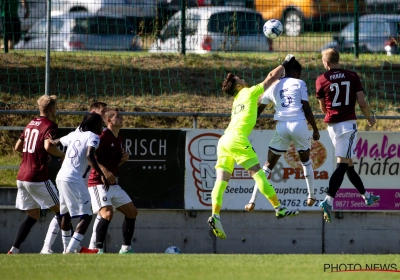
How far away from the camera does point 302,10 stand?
1652 centimetres

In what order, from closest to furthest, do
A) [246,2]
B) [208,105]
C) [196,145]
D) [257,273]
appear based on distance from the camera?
[257,273] → [196,145] → [208,105] → [246,2]

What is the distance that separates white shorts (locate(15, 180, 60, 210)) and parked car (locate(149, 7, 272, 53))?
6.04 metres

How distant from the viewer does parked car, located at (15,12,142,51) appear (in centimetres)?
1589

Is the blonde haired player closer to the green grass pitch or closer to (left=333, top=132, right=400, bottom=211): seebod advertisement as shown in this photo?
the green grass pitch

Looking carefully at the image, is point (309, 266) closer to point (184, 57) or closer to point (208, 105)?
point (208, 105)

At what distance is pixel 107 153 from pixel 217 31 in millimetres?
6039

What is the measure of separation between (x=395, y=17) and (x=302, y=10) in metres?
2.07

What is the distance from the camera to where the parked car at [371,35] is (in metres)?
16.4

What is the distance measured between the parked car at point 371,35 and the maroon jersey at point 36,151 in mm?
7647

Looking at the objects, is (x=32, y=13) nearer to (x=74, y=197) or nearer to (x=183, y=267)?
(x=74, y=197)

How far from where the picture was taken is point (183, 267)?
8.70m

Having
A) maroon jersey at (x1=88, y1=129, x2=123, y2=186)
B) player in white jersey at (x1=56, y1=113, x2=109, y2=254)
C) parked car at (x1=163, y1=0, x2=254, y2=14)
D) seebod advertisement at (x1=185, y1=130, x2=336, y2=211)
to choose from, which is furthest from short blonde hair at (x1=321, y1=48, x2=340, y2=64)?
parked car at (x1=163, y1=0, x2=254, y2=14)

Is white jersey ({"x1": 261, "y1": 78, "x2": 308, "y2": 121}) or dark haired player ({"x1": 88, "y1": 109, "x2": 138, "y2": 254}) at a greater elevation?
white jersey ({"x1": 261, "y1": 78, "x2": 308, "y2": 121})

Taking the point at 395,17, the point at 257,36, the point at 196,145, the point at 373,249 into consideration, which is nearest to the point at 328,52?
the point at 196,145
